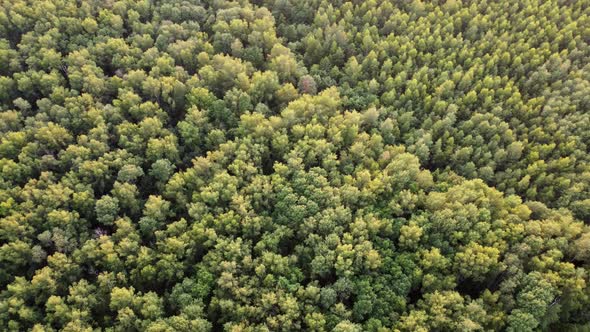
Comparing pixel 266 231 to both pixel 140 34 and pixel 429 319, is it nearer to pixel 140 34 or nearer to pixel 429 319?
pixel 429 319

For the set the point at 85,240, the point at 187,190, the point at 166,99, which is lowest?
the point at 85,240

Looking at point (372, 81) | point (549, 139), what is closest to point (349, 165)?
point (372, 81)

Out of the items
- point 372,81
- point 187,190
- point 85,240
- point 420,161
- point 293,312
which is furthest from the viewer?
point 372,81

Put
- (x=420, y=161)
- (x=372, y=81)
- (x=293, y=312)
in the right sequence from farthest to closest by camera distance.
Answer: (x=372, y=81) < (x=420, y=161) < (x=293, y=312)

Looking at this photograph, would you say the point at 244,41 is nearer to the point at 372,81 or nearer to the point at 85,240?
the point at 372,81

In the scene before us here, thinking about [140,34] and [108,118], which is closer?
[108,118]

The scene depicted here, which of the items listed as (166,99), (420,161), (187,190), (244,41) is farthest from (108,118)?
(420,161)

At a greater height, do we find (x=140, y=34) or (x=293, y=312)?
(x=140, y=34)
